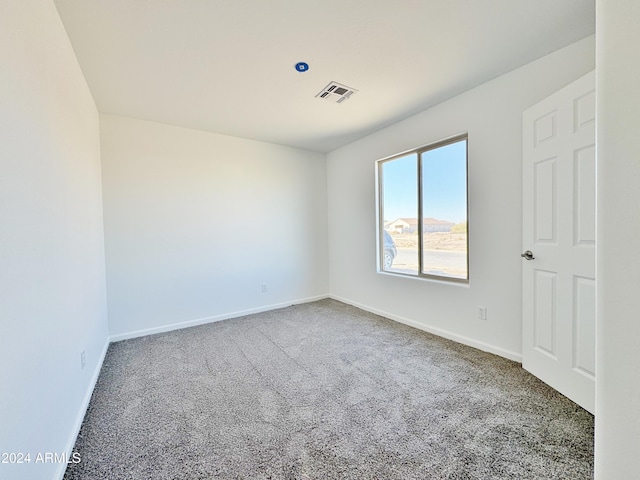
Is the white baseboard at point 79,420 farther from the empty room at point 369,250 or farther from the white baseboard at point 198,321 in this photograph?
the white baseboard at point 198,321

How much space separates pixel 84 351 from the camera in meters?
1.89

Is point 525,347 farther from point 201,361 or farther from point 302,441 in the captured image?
Answer: point 201,361

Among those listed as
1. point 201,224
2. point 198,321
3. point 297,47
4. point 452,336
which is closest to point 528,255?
point 452,336

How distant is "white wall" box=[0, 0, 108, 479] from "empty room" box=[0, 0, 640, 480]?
0.02 meters

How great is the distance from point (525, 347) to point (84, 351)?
11.0 ft

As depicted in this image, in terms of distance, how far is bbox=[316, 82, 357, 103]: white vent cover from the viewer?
2471 mm

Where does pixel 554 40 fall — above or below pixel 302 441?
above

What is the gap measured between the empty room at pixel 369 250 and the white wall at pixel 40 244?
0.02 m

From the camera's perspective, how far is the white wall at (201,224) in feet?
9.87

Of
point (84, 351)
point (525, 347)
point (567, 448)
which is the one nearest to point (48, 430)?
point (84, 351)

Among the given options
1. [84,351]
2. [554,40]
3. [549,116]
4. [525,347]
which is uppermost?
[554,40]

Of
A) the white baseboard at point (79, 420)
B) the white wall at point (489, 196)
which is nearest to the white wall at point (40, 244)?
the white baseboard at point (79, 420)

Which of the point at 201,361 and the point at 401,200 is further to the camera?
the point at 401,200

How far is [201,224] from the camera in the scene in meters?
3.49
